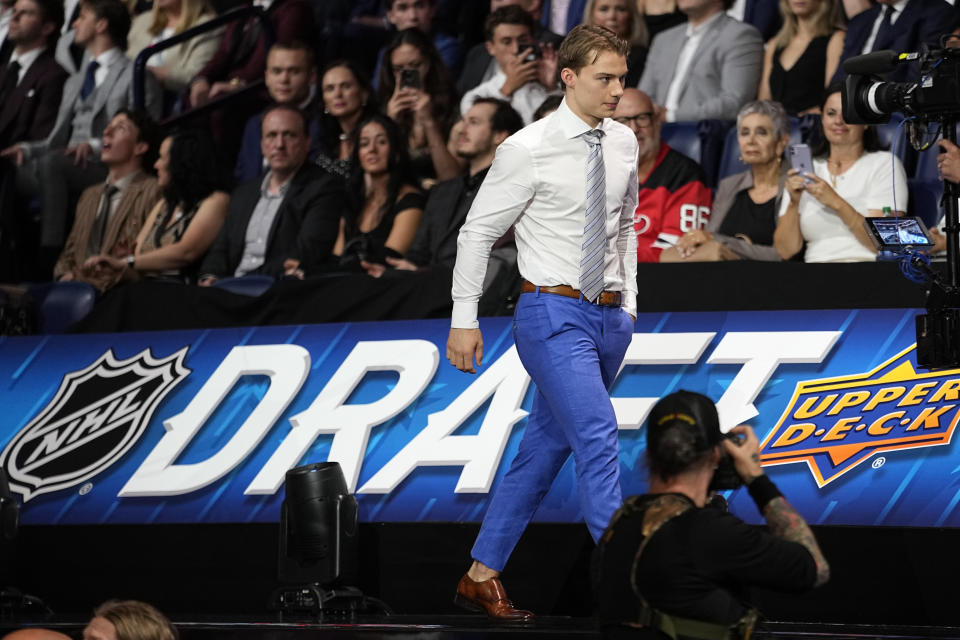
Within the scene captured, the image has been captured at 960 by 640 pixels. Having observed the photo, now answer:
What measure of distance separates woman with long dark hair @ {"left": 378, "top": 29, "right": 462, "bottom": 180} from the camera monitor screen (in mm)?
3237

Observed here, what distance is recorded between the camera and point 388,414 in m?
5.07

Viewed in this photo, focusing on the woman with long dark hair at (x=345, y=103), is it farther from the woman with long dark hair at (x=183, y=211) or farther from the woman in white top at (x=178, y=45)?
the woman in white top at (x=178, y=45)

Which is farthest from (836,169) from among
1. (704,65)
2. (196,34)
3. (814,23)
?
(196,34)

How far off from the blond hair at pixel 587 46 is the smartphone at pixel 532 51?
127 inches

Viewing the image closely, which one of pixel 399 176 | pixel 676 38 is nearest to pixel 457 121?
pixel 399 176

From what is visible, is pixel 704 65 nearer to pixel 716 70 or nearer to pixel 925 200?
→ pixel 716 70

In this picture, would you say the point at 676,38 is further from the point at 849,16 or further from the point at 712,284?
the point at 712,284

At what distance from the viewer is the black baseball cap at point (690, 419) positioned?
2727 millimetres

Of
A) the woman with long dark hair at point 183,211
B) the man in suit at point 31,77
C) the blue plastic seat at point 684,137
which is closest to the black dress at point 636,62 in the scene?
the blue plastic seat at point 684,137

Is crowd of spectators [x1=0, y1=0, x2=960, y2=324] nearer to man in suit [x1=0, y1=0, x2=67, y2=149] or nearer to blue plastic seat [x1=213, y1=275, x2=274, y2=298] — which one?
man in suit [x1=0, y1=0, x2=67, y2=149]

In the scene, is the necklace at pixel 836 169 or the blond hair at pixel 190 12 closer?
the necklace at pixel 836 169

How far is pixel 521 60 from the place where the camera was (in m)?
7.07

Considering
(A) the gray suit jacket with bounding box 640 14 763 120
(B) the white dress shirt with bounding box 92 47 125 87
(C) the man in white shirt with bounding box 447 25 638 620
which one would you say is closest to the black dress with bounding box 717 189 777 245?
(A) the gray suit jacket with bounding box 640 14 763 120

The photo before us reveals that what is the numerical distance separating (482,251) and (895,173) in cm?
239
